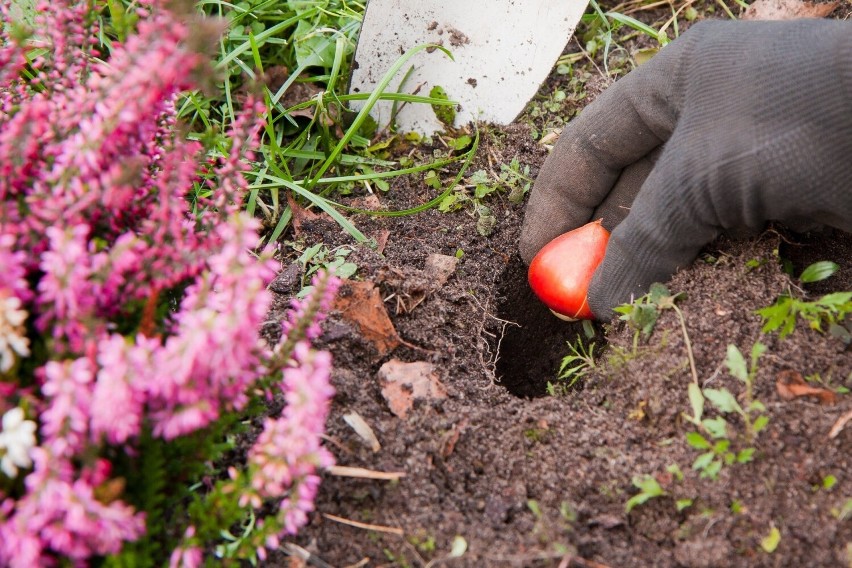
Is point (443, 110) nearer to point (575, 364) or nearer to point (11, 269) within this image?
point (575, 364)

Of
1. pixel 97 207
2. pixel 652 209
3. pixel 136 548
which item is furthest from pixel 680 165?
pixel 136 548

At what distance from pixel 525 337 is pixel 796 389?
2.96 ft

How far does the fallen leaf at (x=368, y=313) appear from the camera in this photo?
6.25 feet

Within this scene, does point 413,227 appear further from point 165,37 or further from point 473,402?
point 165,37

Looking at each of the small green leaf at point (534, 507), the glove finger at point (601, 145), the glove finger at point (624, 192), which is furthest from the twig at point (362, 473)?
the glove finger at point (624, 192)

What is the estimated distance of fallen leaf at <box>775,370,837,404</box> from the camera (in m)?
1.60

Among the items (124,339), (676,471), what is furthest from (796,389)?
(124,339)

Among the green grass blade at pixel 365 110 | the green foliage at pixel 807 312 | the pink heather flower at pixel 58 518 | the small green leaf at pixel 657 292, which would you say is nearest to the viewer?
the pink heather flower at pixel 58 518

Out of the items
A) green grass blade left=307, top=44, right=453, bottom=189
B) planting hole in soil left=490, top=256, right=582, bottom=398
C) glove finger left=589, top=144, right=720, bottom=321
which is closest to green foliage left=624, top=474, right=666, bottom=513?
glove finger left=589, top=144, right=720, bottom=321

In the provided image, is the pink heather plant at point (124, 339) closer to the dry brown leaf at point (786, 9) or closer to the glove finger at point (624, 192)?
the glove finger at point (624, 192)

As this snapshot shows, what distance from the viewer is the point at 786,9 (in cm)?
255

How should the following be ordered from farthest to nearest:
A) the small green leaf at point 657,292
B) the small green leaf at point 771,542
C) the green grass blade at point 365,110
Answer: the green grass blade at point 365,110 < the small green leaf at point 657,292 < the small green leaf at point 771,542

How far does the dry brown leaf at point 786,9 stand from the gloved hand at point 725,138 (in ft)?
2.61

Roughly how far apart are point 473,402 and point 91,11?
1.20 meters
